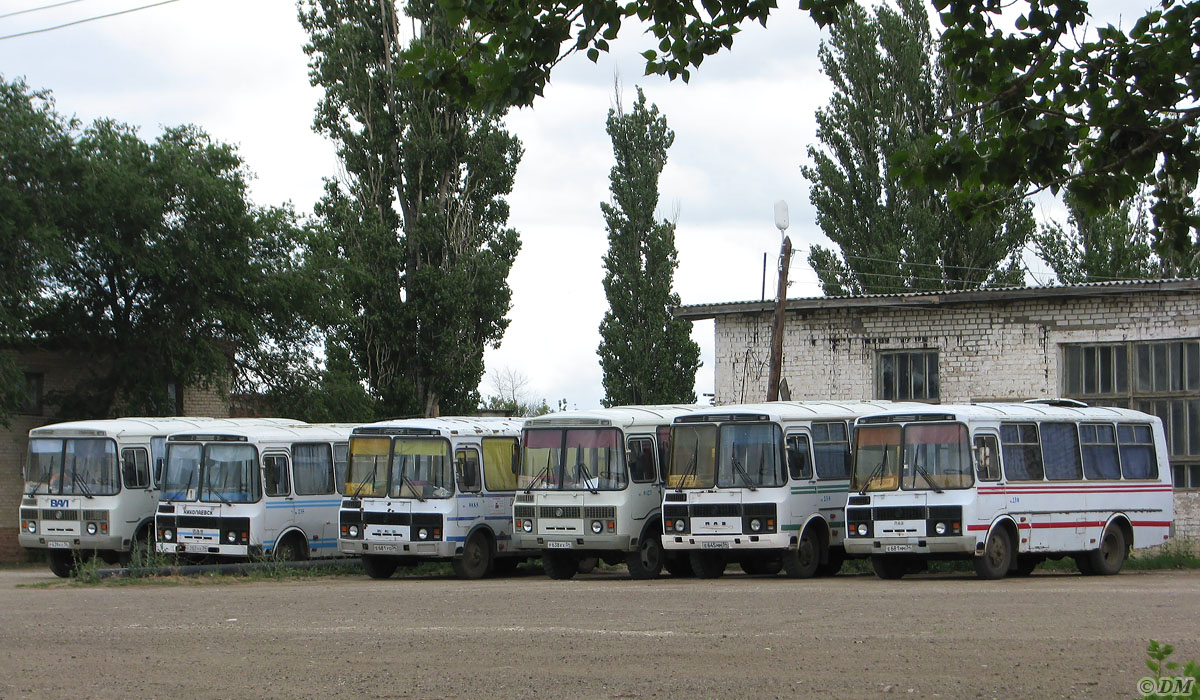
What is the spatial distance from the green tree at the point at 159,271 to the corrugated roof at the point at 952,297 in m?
12.2

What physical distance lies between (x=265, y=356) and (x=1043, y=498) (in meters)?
24.6

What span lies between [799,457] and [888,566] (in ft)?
7.01

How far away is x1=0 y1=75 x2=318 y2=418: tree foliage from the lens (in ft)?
122

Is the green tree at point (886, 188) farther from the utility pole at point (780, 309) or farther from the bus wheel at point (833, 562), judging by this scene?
the bus wheel at point (833, 562)

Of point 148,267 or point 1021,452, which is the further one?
point 148,267

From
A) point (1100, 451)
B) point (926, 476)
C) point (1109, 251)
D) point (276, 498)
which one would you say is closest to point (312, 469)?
point (276, 498)

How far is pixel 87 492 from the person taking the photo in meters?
26.6

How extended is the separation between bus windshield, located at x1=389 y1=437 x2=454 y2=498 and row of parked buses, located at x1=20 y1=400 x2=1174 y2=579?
0.03m

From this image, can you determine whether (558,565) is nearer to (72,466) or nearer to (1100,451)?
(1100,451)

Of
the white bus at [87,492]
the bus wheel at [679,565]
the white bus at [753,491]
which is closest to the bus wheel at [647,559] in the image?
the white bus at [753,491]

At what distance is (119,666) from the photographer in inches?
451

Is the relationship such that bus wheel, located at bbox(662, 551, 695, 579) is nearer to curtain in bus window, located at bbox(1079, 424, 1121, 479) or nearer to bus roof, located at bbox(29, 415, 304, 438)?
curtain in bus window, located at bbox(1079, 424, 1121, 479)

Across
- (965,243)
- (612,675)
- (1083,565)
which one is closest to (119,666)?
(612,675)

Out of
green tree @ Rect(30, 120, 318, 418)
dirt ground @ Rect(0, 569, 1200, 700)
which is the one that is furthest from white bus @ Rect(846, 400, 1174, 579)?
green tree @ Rect(30, 120, 318, 418)
